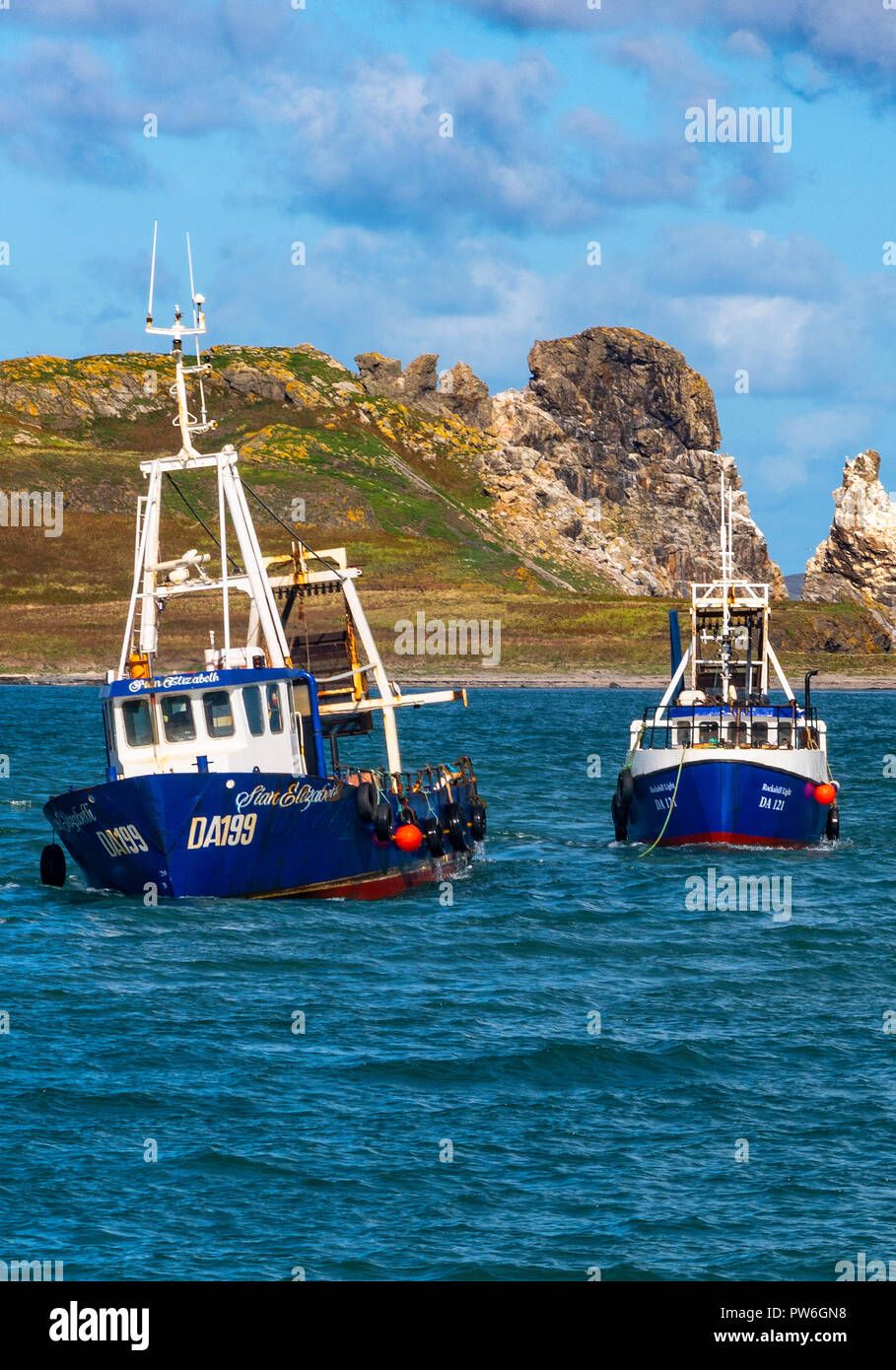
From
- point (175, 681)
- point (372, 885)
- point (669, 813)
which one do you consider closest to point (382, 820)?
point (372, 885)

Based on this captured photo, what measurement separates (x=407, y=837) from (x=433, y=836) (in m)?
2.42

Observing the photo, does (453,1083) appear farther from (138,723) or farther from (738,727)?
(738,727)

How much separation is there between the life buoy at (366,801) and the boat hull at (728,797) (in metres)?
10.8

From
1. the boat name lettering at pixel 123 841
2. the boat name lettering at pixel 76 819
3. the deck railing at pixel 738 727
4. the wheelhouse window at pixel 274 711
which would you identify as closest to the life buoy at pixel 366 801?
the wheelhouse window at pixel 274 711

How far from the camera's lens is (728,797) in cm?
4625

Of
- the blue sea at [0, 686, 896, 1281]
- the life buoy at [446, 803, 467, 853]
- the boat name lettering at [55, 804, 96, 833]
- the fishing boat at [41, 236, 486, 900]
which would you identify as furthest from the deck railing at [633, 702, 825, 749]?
the boat name lettering at [55, 804, 96, 833]

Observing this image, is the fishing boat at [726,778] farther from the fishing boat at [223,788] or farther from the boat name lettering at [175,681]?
the boat name lettering at [175,681]

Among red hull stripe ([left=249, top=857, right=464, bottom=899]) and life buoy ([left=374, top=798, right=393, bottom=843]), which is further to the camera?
life buoy ([left=374, top=798, right=393, bottom=843])

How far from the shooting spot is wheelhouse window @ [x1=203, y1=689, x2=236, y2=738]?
121 feet

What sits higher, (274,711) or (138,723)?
(274,711)

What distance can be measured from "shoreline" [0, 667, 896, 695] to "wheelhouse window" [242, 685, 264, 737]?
12066 centimetres

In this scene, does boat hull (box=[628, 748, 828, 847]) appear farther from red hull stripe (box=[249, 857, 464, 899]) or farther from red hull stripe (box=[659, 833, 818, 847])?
red hull stripe (box=[249, 857, 464, 899])

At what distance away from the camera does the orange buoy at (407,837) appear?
40.0 meters
